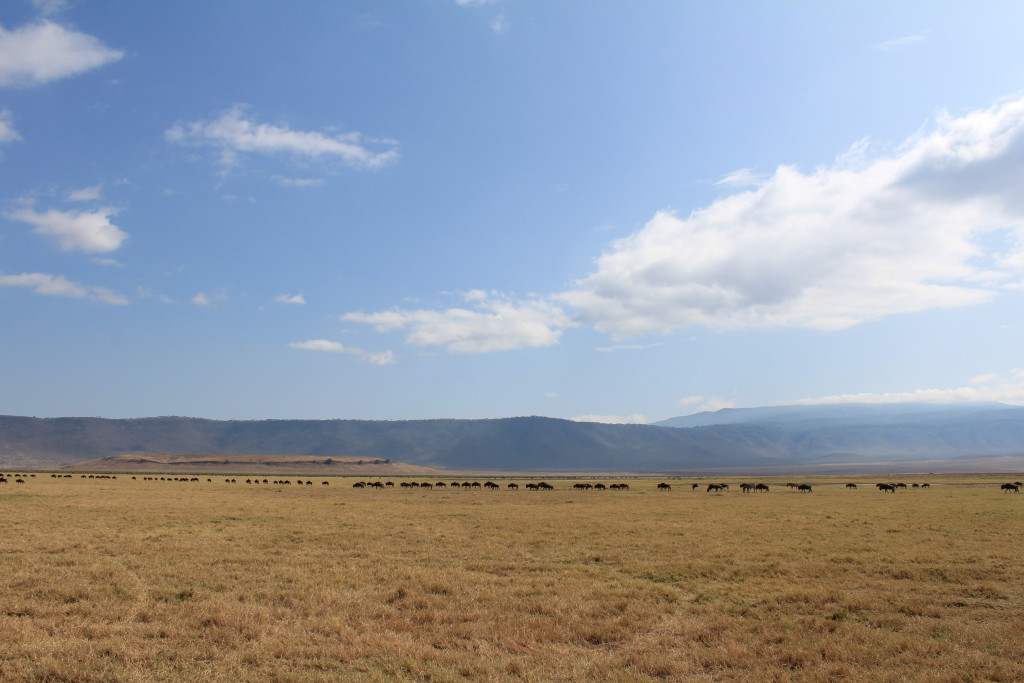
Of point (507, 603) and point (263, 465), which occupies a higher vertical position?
point (507, 603)

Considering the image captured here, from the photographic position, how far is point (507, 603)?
13.5 metres

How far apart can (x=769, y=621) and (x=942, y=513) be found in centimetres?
2881

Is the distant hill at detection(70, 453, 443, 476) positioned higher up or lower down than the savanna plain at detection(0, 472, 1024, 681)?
lower down

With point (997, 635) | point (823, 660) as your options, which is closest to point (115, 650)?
point (823, 660)

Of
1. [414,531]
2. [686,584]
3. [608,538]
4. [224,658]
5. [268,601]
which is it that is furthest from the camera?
[414,531]

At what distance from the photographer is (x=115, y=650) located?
32.8ft

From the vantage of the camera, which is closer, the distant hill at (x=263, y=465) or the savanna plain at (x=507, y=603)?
the savanna plain at (x=507, y=603)

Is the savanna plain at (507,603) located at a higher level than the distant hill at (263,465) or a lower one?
higher

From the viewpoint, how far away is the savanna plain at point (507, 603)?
9680 millimetres

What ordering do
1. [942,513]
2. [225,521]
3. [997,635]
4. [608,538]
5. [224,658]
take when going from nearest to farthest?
1. [224,658]
2. [997,635]
3. [608,538]
4. [225,521]
5. [942,513]

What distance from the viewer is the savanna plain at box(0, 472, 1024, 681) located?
9.68m

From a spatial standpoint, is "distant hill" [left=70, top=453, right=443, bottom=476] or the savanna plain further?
"distant hill" [left=70, top=453, right=443, bottom=476]

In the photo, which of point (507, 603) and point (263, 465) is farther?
point (263, 465)

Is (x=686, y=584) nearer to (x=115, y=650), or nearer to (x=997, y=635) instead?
(x=997, y=635)
